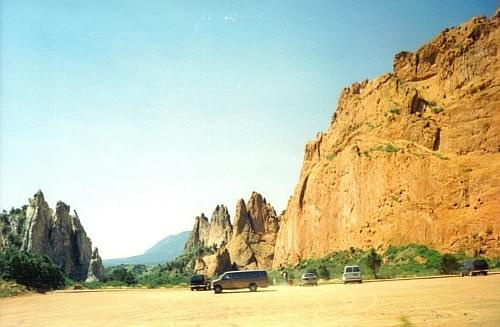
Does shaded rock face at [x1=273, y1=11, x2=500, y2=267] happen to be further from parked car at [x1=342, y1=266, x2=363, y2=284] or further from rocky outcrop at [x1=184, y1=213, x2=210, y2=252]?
rocky outcrop at [x1=184, y1=213, x2=210, y2=252]

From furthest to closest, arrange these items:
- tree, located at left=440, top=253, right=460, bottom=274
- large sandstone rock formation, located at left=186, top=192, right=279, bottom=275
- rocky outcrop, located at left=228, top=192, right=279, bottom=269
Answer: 1. rocky outcrop, located at left=228, top=192, right=279, bottom=269
2. large sandstone rock formation, located at left=186, top=192, right=279, bottom=275
3. tree, located at left=440, top=253, right=460, bottom=274

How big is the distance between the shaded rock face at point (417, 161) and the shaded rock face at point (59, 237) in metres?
57.2

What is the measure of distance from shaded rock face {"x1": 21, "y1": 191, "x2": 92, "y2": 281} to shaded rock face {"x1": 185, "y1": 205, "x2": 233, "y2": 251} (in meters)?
55.8

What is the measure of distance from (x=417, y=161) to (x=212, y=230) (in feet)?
399

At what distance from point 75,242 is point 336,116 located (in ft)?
245

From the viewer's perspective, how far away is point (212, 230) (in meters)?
185

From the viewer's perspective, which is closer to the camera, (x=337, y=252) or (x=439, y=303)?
(x=439, y=303)

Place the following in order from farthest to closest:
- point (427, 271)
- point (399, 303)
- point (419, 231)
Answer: point (419, 231), point (427, 271), point (399, 303)

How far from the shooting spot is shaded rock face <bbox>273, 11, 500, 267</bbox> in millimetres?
67500

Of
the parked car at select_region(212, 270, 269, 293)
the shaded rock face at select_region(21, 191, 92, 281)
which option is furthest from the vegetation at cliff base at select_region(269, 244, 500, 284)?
the shaded rock face at select_region(21, 191, 92, 281)

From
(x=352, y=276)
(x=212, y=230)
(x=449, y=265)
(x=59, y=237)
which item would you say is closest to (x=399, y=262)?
(x=449, y=265)

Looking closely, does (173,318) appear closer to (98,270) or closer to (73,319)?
(73,319)

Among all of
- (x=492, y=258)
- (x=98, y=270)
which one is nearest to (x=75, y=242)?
(x=98, y=270)

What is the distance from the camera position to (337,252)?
7769 centimetres
